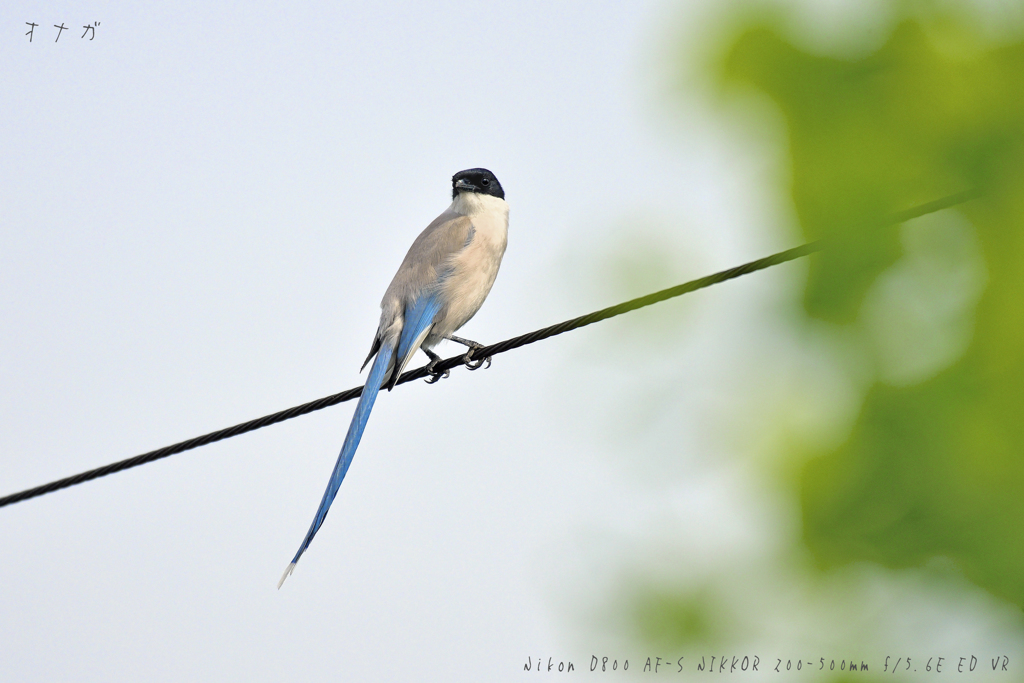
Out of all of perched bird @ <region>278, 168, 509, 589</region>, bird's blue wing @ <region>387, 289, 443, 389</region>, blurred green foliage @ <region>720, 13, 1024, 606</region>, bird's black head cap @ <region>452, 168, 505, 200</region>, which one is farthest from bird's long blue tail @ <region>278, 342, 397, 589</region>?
blurred green foliage @ <region>720, 13, 1024, 606</region>

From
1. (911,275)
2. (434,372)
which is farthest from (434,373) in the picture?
(911,275)

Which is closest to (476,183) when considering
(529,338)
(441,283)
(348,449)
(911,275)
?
(441,283)

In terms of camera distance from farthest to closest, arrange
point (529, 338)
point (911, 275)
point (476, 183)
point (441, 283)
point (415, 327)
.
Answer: point (911, 275) → point (476, 183) → point (441, 283) → point (415, 327) → point (529, 338)

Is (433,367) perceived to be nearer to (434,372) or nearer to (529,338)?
(434,372)

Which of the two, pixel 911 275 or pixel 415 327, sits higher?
pixel 415 327

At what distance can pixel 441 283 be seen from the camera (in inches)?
202

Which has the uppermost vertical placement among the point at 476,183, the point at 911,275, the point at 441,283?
the point at 476,183

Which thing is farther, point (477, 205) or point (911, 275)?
point (911, 275)

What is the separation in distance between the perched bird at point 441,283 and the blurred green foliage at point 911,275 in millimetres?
2398

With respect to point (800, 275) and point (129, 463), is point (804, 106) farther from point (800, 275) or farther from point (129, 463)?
point (129, 463)

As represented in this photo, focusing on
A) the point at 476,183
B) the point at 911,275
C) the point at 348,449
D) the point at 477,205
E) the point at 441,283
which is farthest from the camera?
the point at 911,275

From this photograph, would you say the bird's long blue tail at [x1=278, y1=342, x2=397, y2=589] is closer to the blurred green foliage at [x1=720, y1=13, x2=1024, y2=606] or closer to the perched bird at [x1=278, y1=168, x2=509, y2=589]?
the perched bird at [x1=278, y1=168, x2=509, y2=589]

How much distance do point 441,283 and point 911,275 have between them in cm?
383

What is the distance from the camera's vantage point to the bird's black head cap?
19.4 feet
